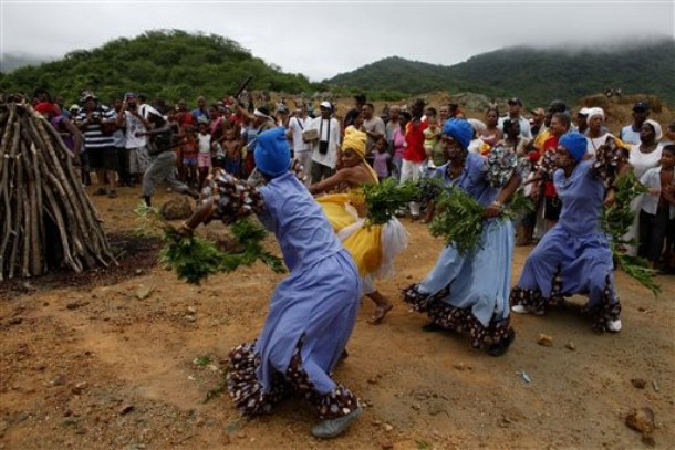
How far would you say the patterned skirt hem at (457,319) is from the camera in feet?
15.3

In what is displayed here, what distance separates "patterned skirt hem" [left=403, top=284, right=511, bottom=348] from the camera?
4.66 m

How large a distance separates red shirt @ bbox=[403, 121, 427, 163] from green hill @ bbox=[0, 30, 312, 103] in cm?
2048

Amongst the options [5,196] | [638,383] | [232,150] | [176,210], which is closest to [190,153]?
[232,150]

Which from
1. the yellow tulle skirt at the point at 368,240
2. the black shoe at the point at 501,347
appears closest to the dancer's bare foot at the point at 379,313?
the yellow tulle skirt at the point at 368,240

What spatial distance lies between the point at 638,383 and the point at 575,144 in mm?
2148

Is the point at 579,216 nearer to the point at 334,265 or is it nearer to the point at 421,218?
the point at 334,265

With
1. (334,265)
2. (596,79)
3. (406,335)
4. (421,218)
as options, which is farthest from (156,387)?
(596,79)

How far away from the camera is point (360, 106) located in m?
10.7

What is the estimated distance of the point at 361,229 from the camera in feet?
16.7

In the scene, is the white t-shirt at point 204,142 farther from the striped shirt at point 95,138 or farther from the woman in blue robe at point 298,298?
the woman in blue robe at point 298,298

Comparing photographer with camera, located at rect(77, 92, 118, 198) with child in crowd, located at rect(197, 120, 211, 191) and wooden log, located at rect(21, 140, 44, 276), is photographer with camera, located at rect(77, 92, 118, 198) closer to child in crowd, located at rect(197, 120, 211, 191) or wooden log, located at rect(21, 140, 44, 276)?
child in crowd, located at rect(197, 120, 211, 191)

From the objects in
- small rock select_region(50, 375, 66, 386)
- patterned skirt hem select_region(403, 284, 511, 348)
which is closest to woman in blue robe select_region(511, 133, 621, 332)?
patterned skirt hem select_region(403, 284, 511, 348)

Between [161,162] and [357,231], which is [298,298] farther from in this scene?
[161,162]

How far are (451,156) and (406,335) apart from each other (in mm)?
1647
